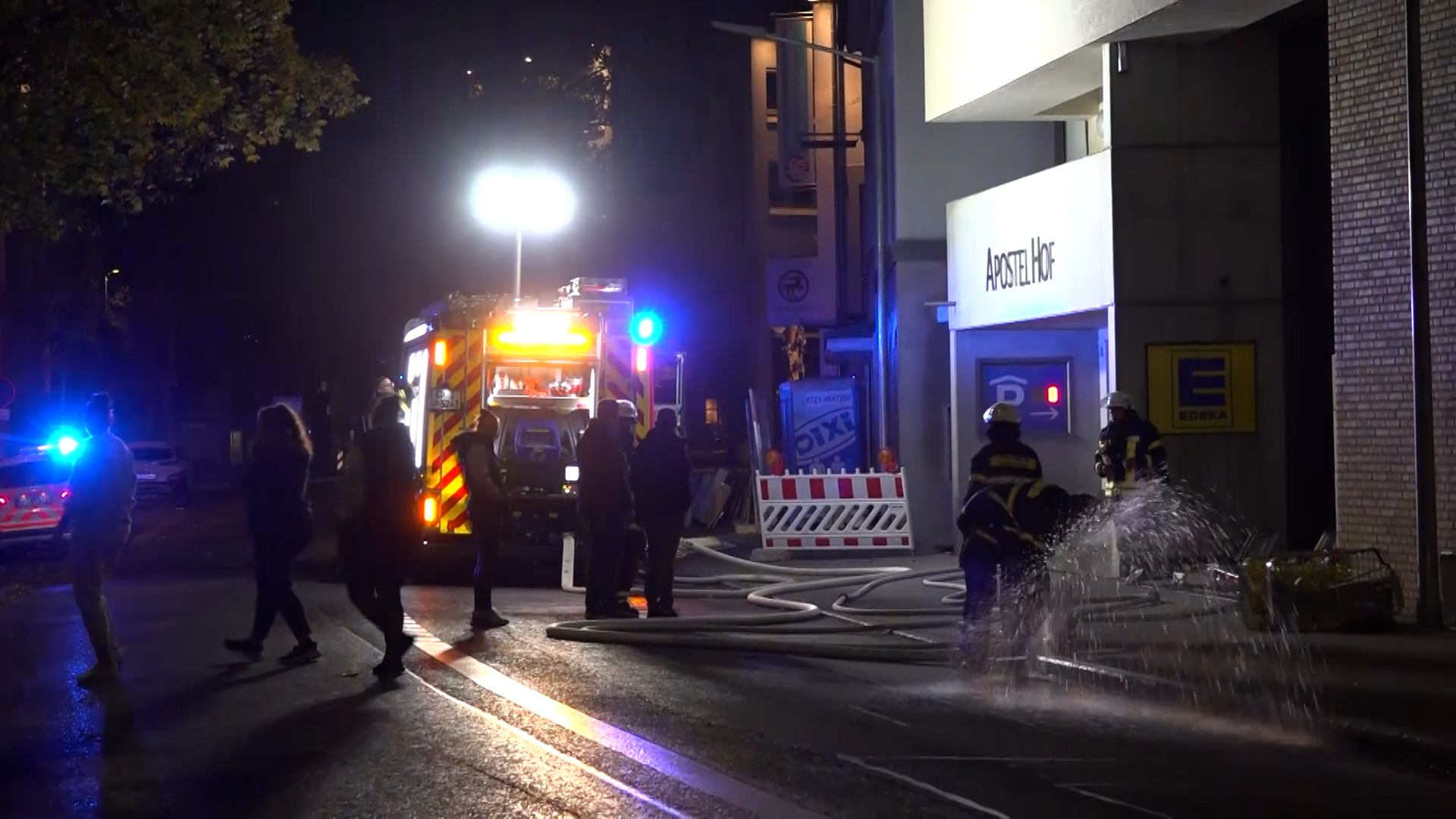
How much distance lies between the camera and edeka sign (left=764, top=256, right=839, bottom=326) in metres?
29.5

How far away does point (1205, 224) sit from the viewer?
1564cm

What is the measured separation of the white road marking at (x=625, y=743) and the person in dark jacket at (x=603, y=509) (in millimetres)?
1902

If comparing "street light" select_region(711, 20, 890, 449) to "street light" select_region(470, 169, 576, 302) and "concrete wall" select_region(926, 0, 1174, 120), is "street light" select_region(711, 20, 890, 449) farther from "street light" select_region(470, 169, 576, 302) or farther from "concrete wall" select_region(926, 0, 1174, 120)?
"street light" select_region(470, 169, 576, 302)

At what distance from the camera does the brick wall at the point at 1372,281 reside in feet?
41.5

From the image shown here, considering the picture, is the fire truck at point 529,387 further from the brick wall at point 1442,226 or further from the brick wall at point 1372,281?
the brick wall at point 1442,226

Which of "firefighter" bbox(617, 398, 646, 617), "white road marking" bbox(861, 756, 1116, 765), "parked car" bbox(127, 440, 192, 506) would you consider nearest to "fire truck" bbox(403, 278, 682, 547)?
"firefighter" bbox(617, 398, 646, 617)

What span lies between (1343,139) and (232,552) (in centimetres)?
1460

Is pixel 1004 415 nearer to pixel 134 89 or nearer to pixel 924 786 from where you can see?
pixel 924 786

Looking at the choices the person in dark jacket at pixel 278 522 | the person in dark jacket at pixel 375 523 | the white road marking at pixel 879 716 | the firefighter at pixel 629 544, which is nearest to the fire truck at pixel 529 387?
the firefighter at pixel 629 544

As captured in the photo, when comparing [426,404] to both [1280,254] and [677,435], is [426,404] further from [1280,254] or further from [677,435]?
[1280,254]

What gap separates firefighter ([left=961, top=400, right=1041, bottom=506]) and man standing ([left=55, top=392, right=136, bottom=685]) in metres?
5.45

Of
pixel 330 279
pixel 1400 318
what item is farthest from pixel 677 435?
pixel 330 279

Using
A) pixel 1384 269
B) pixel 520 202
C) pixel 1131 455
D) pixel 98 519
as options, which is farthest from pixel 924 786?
pixel 520 202

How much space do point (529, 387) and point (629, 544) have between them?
3900 mm
